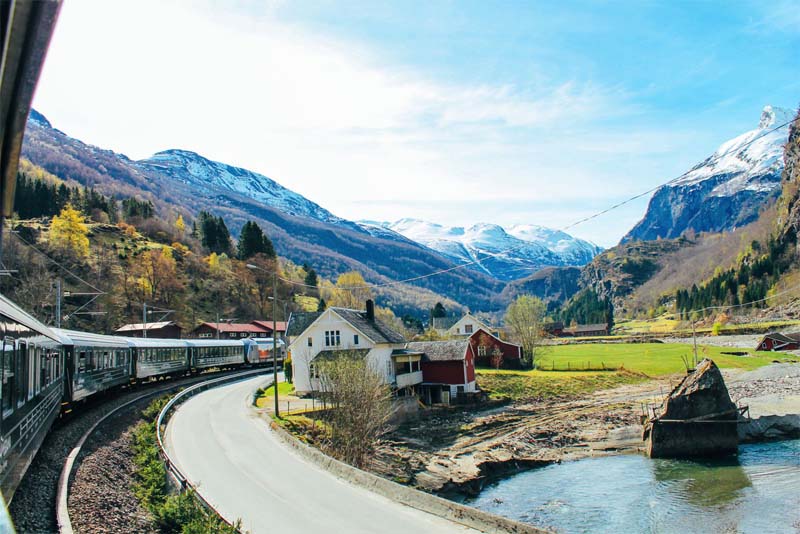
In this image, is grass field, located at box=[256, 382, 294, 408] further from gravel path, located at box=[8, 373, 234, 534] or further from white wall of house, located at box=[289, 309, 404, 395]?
gravel path, located at box=[8, 373, 234, 534]

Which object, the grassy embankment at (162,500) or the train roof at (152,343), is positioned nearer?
the grassy embankment at (162,500)

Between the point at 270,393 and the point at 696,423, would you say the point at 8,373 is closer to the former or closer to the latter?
the point at 270,393

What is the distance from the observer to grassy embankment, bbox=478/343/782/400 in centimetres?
5928

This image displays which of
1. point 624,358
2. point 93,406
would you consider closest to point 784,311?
point 624,358

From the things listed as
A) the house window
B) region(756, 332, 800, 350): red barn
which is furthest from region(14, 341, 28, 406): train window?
region(756, 332, 800, 350): red barn

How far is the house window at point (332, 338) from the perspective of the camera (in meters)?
47.9

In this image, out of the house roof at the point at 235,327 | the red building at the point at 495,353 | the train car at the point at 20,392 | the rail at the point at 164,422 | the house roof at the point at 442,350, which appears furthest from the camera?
the house roof at the point at 235,327

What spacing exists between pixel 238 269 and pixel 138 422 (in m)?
93.0

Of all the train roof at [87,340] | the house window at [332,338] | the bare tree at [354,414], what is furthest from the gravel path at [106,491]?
the house window at [332,338]

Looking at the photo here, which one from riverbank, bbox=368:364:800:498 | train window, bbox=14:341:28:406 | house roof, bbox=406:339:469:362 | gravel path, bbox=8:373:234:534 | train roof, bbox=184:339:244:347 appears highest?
train roof, bbox=184:339:244:347

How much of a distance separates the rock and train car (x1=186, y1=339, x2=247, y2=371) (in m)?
37.9

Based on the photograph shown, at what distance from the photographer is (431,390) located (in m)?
53.5

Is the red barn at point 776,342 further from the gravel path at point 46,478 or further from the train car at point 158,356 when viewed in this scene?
the gravel path at point 46,478

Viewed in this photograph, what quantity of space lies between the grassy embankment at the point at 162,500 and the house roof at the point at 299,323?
34.6 m
